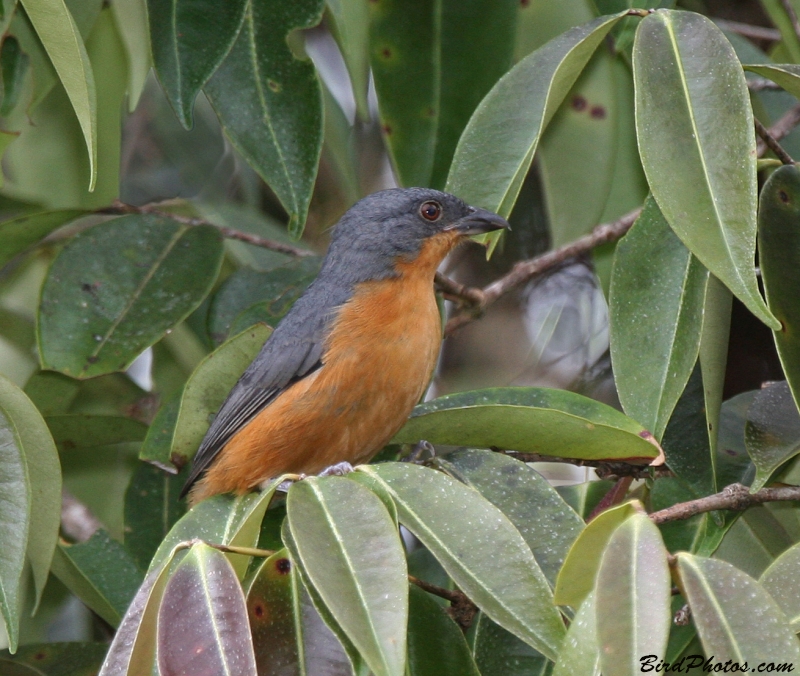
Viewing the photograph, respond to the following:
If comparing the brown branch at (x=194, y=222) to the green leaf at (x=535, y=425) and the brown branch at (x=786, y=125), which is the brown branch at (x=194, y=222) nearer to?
the green leaf at (x=535, y=425)

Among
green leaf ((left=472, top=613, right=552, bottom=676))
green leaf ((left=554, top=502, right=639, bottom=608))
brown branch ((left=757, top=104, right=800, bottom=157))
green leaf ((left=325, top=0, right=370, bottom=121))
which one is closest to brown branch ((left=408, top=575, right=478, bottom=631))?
green leaf ((left=472, top=613, right=552, bottom=676))

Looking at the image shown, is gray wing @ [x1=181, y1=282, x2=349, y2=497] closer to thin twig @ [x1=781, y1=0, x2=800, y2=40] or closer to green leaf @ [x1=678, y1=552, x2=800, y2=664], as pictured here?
thin twig @ [x1=781, y1=0, x2=800, y2=40]

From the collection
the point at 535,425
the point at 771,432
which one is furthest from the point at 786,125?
the point at 535,425

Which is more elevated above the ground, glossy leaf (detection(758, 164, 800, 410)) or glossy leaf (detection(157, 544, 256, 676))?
glossy leaf (detection(758, 164, 800, 410))

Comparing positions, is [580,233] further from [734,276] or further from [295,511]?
[295,511]

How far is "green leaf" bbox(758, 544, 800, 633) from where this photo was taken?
2150 millimetres

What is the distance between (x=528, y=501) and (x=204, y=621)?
3.43 ft

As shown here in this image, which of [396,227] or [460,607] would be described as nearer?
[460,607]

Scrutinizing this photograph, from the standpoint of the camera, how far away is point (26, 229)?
4172 mm

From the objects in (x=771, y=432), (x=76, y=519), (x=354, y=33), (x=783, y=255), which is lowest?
(x=76, y=519)

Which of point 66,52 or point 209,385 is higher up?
point 66,52

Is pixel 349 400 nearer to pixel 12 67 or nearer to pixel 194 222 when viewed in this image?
pixel 194 222

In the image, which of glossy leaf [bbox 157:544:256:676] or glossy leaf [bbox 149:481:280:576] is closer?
glossy leaf [bbox 157:544:256:676]

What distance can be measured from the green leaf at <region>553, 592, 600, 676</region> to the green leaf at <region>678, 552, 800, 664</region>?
197 mm
